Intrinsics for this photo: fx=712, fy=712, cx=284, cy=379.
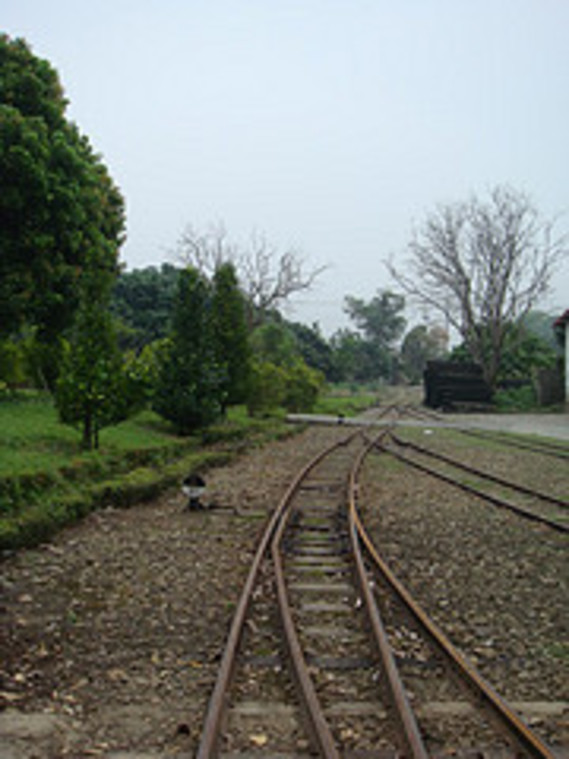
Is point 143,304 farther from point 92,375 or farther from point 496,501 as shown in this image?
point 496,501

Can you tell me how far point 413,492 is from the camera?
38.1 feet

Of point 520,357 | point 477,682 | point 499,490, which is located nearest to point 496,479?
point 499,490

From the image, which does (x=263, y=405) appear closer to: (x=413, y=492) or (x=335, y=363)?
(x=413, y=492)

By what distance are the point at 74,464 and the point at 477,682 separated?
8.56 meters

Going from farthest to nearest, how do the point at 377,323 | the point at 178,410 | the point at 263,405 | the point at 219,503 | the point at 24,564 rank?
the point at 377,323 < the point at 263,405 < the point at 178,410 < the point at 219,503 < the point at 24,564

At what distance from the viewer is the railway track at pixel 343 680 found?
3.47 meters

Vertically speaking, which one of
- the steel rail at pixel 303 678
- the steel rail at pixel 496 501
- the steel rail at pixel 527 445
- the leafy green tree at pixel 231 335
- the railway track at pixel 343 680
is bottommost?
the railway track at pixel 343 680

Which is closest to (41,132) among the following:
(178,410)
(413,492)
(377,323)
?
(178,410)

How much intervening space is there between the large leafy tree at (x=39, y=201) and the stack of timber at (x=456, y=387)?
92.0 ft

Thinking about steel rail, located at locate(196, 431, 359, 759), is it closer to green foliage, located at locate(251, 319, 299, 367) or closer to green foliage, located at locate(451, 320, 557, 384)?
green foliage, located at locate(251, 319, 299, 367)

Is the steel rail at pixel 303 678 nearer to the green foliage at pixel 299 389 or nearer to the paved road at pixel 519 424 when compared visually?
the paved road at pixel 519 424

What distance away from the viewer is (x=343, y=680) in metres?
4.27

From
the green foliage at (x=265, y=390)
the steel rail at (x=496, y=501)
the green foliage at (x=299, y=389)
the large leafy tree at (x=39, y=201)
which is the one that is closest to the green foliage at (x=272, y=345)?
the green foliage at (x=299, y=389)

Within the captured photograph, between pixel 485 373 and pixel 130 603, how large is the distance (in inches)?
1721
